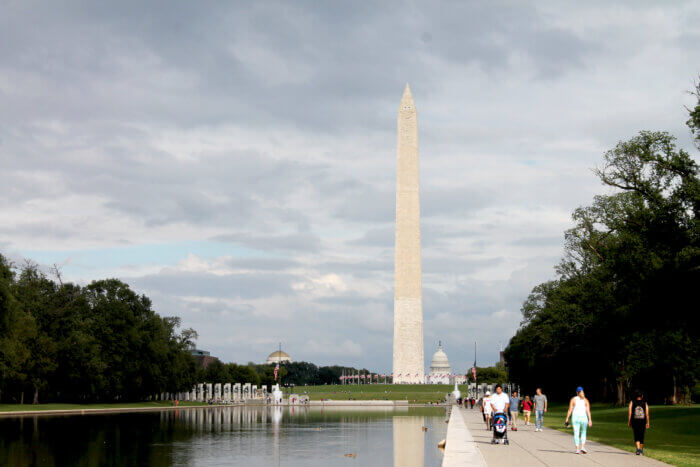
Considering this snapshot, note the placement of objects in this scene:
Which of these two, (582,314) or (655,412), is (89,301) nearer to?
(582,314)

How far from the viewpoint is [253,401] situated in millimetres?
90812

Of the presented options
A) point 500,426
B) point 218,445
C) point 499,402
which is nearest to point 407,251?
point 218,445

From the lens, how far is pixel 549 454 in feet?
64.6

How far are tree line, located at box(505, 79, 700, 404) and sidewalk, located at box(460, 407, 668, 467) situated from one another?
11089 mm

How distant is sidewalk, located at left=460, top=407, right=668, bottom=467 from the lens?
17.6m

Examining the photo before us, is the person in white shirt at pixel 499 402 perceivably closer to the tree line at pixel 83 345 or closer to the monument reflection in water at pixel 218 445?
the monument reflection in water at pixel 218 445

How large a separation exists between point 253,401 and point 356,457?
6893 centimetres

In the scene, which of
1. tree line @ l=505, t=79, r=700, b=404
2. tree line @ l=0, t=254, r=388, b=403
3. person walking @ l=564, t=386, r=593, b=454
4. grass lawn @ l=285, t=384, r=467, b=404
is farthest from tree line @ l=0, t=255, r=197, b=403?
person walking @ l=564, t=386, r=593, b=454

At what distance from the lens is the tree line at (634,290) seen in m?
33.5

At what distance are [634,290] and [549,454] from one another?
1989 cm

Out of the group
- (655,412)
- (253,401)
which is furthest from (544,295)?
(253,401)

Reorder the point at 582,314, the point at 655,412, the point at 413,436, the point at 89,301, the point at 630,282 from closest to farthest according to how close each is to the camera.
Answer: the point at 413,436 → the point at 630,282 → the point at 655,412 → the point at 582,314 → the point at 89,301

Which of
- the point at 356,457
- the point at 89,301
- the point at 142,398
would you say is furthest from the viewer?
the point at 142,398

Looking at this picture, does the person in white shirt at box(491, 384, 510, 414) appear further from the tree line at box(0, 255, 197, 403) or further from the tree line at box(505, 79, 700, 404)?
the tree line at box(0, 255, 197, 403)
